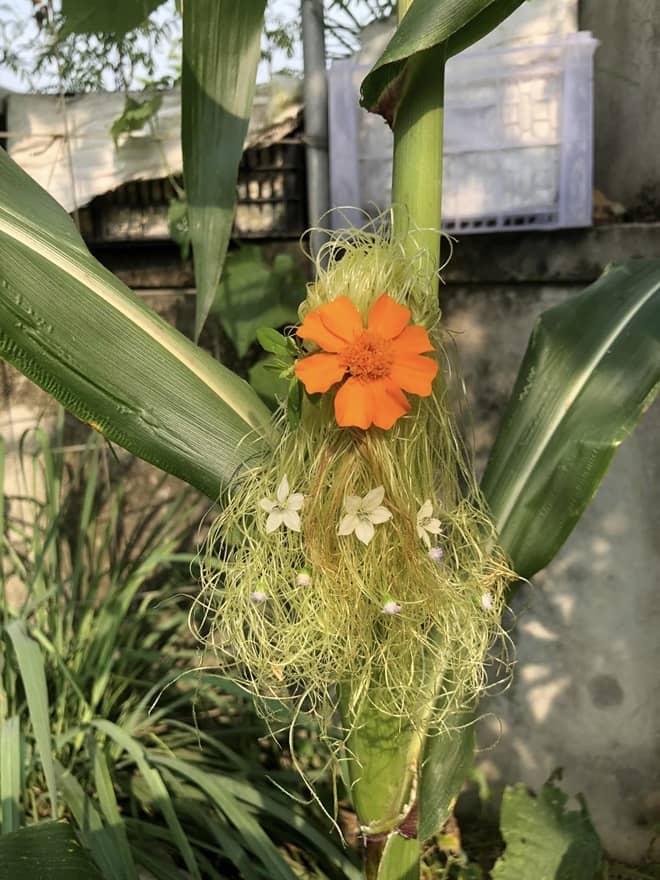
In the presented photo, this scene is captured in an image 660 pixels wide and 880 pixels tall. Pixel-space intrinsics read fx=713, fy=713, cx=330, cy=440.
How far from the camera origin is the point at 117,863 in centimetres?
102

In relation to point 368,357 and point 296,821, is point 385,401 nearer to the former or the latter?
point 368,357

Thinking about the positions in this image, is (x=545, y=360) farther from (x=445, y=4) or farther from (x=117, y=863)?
(x=117, y=863)

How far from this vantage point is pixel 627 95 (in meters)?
1.39

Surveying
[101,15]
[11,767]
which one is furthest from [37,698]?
[101,15]

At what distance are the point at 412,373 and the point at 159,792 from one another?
3.28 feet

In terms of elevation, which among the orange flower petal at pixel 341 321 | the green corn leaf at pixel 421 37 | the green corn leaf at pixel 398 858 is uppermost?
the green corn leaf at pixel 421 37

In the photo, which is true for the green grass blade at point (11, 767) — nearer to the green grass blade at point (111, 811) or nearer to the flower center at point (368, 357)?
the green grass blade at point (111, 811)

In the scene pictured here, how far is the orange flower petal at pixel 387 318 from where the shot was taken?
1.48 ft

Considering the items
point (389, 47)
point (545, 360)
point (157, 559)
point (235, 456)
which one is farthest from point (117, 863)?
point (389, 47)

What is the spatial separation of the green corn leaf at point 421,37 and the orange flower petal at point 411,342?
19 centimetres

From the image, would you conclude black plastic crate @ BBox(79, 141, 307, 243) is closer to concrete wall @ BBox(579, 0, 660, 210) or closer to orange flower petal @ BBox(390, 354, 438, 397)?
concrete wall @ BBox(579, 0, 660, 210)

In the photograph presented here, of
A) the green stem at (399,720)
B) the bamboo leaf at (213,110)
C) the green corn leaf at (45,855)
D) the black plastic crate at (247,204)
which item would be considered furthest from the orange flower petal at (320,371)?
the black plastic crate at (247,204)

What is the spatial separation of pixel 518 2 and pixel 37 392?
4.46 feet

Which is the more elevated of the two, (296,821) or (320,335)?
(320,335)
